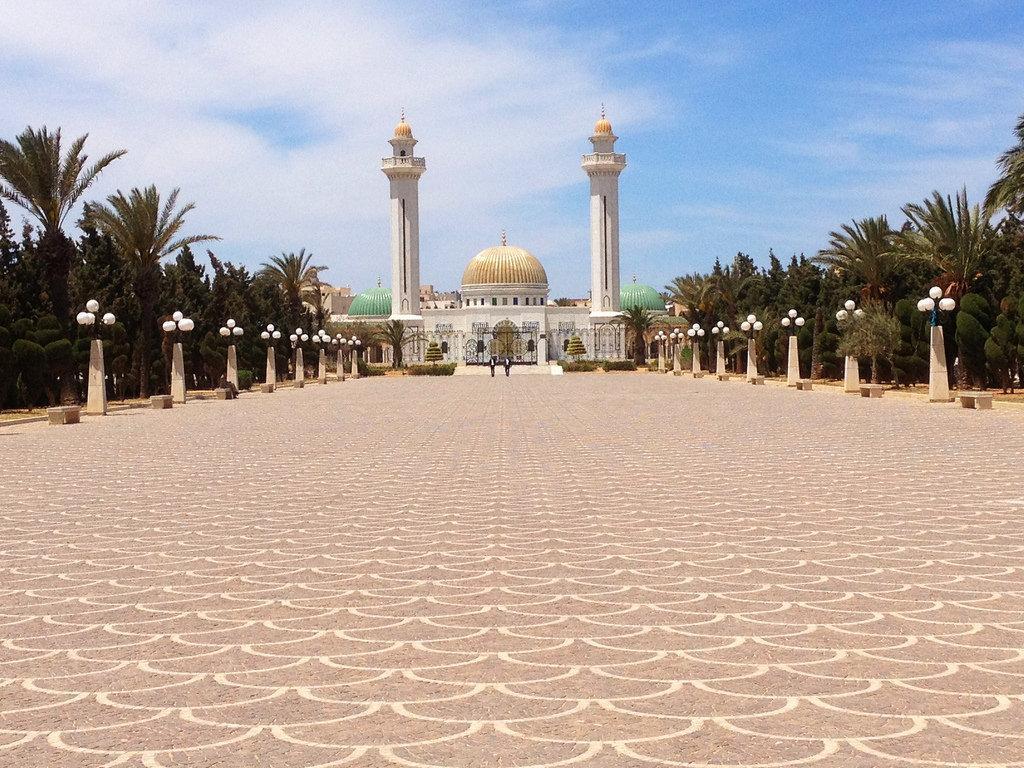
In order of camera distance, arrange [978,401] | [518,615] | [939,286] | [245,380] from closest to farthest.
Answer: [518,615]
[978,401]
[939,286]
[245,380]

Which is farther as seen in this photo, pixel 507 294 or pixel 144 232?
pixel 507 294

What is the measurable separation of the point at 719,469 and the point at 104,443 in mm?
9924

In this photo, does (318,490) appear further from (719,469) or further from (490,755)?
(490,755)

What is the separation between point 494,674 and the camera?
4715 mm

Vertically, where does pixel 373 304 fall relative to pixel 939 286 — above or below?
above

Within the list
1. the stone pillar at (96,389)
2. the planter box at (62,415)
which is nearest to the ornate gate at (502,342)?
the stone pillar at (96,389)

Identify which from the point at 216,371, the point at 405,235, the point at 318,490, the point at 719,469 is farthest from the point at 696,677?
the point at 405,235

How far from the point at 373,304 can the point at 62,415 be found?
99140mm

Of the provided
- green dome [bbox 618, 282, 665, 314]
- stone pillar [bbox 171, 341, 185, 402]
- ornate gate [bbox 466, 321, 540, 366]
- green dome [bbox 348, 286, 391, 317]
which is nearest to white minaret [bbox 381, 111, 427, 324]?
ornate gate [bbox 466, 321, 540, 366]

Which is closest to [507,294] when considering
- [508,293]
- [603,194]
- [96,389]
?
[508,293]

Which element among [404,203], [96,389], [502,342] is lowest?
[96,389]

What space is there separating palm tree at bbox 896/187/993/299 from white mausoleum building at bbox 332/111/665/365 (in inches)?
2620

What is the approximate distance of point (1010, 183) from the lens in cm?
2503

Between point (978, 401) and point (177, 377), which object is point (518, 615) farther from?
point (177, 377)
